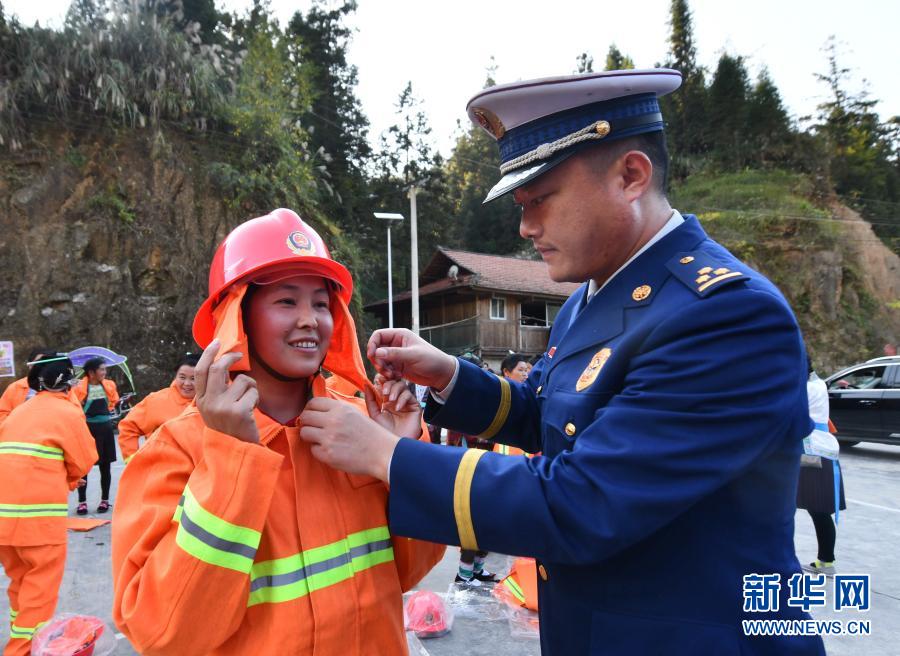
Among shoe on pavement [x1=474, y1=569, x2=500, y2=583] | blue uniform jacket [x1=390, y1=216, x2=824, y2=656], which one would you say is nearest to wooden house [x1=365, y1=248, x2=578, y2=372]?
shoe on pavement [x1=474, y1=569, x2=500, y2=583]

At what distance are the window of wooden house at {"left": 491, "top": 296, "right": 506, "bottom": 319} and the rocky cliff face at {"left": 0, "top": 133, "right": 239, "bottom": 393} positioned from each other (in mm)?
12809

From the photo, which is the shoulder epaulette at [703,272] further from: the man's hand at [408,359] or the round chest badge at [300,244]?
the round chest badge at [300,244]

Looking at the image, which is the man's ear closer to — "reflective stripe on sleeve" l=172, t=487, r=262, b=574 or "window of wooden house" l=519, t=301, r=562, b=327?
"reflective stripe on sleeve" l=172, t=487, r=262, b=574

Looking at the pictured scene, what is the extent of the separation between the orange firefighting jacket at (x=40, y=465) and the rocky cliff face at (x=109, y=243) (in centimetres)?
1184

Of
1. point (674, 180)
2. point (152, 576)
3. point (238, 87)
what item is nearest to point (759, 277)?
point (152, 576)

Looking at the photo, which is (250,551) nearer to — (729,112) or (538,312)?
(538,312)

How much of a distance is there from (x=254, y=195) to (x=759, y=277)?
18.3 meters

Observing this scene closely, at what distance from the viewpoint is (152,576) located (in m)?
1.37

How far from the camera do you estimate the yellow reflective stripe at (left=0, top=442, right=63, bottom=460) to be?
4293mm

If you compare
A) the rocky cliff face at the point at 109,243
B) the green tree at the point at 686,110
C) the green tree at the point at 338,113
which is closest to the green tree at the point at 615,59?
the green tree at the point at 686,110

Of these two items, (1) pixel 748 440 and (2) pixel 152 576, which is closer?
(1) pixel 748 440

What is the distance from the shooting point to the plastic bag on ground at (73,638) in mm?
3598

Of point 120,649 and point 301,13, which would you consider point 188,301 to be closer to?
point 120,649

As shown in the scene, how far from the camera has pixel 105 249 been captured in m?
15.7
